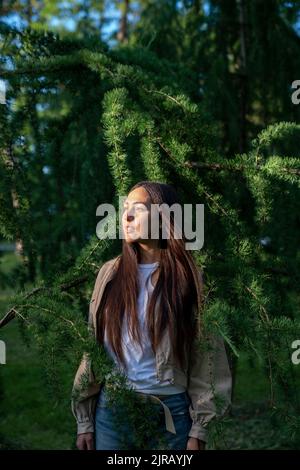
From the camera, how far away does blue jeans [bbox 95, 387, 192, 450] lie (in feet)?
6.77

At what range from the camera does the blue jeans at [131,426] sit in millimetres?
2064

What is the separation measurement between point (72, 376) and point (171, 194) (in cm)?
68

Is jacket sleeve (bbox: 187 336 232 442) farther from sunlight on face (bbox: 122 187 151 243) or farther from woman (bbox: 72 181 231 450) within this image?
sunlight on face (bbox: 122 187 151 243)

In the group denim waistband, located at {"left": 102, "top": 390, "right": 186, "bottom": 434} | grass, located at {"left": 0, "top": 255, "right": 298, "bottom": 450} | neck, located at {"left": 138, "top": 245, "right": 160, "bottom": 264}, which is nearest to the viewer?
denim waistband, located at {"left": 102, "top": 390, "right": 186, "bottom": 434}

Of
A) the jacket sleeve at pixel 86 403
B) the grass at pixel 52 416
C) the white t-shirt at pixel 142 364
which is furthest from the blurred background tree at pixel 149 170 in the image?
the grass at pixel 52 416

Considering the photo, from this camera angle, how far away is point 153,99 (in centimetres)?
255

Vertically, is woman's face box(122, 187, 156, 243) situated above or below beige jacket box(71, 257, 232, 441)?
above

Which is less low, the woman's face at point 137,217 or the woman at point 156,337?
the woman's face at point 137,217

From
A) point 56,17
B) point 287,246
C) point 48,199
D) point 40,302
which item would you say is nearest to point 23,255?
point 48,199

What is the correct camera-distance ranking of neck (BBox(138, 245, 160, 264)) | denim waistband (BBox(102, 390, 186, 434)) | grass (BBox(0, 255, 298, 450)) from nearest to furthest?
1. denim waistband (BBox(102, 390, 186, 434))
2. neck (BBox(138, 245, 160, 264))
3. grass (BBox(0, 255, 298, 450))

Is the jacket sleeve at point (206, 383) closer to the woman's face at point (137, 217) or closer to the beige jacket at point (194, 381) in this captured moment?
the beige jacket at point (194, 381)

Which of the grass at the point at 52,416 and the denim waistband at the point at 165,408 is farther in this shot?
the grass at the point at 52,416

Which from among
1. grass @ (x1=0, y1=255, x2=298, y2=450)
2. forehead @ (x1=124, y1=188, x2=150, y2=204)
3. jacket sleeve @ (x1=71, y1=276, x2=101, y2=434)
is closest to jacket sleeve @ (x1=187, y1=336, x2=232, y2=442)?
jacket sleeve @ (x1=71, y1=276, x2=101, y2=434)

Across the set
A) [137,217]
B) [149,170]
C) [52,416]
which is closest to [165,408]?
[137,217]
